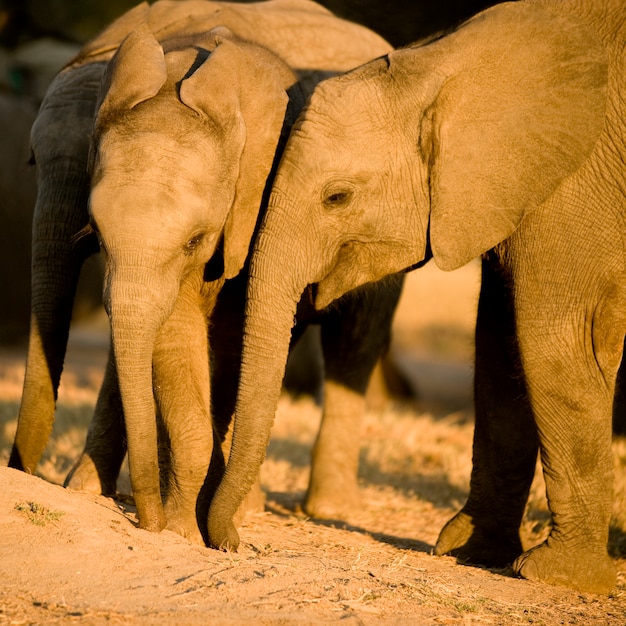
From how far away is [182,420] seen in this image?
5.15 meters

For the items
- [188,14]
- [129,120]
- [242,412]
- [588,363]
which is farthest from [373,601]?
[188,14]

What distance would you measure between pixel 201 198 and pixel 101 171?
407mm

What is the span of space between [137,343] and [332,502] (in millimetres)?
2535

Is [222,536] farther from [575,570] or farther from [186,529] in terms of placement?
[575,570]

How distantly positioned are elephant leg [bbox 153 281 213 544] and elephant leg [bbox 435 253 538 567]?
51.8 inches

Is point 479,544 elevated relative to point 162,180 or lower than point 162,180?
Answer: lower

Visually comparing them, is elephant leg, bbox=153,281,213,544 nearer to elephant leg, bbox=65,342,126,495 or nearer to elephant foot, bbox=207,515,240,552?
elephant foot, bbox=207,515,240,552

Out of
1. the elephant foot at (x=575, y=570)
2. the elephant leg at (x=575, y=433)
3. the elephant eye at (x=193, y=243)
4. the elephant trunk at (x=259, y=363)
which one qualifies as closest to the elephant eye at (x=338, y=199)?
the elephant trunk at (x=259, y=363)

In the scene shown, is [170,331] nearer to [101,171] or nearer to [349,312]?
[101,171]

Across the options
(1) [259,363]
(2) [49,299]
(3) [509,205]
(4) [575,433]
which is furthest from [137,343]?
(4) [575,433]

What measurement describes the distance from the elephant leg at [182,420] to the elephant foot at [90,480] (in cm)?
99

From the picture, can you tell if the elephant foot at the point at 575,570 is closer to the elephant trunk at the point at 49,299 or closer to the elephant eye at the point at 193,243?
the elephant eye at the point at 193,243

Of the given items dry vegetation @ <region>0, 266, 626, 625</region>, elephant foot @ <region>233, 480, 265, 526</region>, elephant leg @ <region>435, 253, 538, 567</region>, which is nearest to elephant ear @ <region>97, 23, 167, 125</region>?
dry vegetation @ <region>0, 266, 626, 625</region>

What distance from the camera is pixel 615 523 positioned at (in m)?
6.56
